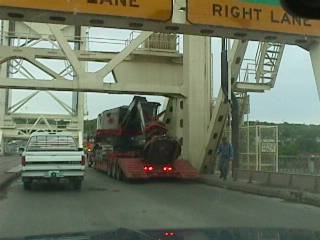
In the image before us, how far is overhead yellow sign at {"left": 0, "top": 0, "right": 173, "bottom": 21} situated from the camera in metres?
14.5

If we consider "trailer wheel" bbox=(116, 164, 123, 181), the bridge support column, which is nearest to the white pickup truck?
"trailer wheel" bbox=(116, 164, 123, 181)

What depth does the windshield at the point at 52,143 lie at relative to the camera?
22.3 metres

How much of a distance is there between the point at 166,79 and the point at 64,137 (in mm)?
10586

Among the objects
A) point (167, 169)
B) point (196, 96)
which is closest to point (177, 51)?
point (196, 96)

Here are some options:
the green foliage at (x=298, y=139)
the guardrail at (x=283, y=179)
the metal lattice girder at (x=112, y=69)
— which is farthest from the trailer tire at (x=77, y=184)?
the green foliage at (x=298, y=139)

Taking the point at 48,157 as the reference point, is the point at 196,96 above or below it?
above

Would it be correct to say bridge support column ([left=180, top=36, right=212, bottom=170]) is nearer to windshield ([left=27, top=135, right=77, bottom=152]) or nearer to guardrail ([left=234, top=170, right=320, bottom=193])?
guardrail ([left=234, top=170, right=320, bottom=193])

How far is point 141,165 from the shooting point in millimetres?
25812

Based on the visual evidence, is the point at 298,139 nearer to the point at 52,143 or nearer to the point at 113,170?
the point at 113,170

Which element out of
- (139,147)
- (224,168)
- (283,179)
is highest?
(139,147)

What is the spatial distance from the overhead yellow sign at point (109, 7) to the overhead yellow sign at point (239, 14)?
763 mm

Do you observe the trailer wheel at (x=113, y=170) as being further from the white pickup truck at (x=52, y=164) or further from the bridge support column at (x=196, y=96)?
the white pickup truck at (x=52, y=164)

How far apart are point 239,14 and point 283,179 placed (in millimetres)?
6906

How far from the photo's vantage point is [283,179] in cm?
2045
